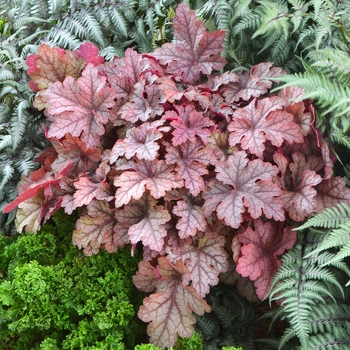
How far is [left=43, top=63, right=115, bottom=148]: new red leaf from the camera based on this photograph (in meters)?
1.94

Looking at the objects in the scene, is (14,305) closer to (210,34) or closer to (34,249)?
(34,249)

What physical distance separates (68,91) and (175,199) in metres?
0.60

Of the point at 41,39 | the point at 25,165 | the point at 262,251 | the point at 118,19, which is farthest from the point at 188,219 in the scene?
the point at 41,39

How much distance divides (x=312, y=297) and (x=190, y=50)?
105 centimetres

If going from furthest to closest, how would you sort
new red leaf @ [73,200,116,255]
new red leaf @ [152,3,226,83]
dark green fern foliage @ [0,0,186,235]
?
dark green fern foliage @ [0,0,186,235], new red leaf @ [152,3,226,83], new red leaf @ [73,200,116,255]

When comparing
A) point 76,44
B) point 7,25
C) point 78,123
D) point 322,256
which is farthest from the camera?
point 7,25

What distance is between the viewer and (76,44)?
229cm

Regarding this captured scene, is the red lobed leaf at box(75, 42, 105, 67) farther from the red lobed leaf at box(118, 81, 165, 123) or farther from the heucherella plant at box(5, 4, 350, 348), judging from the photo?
the red lobed leaf at box(118, 81, 165, 123)

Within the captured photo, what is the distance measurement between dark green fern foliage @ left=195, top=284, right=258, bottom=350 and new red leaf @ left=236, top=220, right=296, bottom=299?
0.32 metres

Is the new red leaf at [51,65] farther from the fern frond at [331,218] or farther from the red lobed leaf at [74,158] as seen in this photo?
the fern frond at [331,218]

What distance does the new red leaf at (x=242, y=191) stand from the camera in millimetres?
1760

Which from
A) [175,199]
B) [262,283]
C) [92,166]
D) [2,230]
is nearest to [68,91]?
[92,166]

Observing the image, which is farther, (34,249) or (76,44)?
(76,44)

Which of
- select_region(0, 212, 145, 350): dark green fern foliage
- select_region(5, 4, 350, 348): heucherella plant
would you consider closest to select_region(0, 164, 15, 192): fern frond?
select_region(5, 4, 350, 348): heucherella plant
